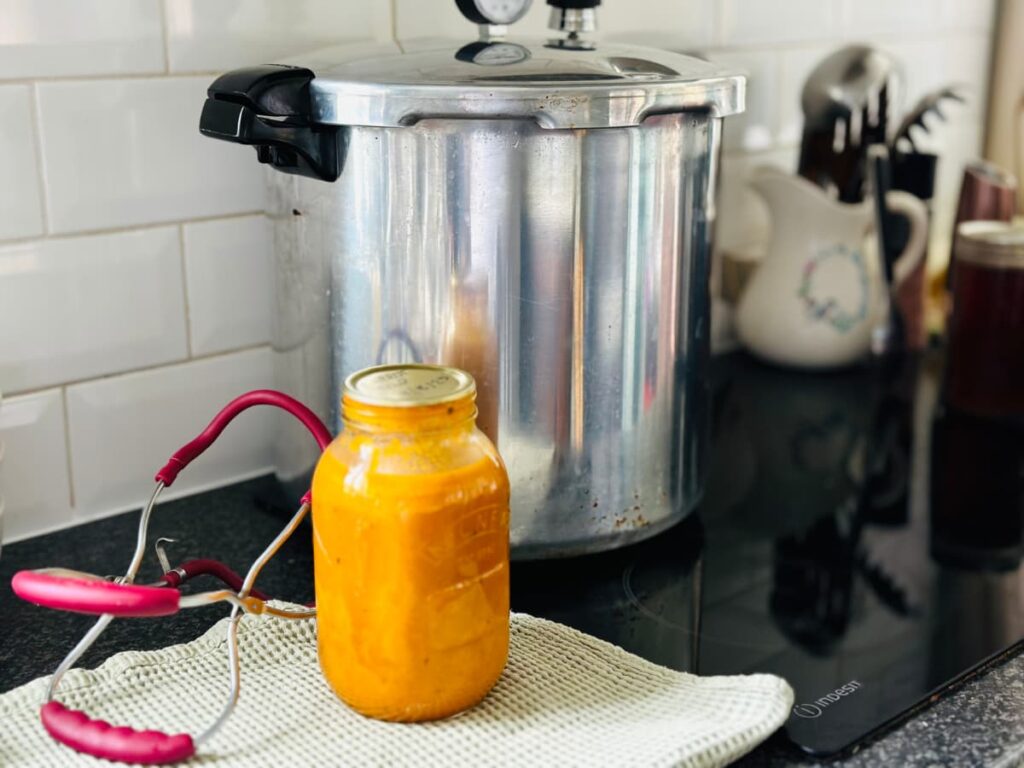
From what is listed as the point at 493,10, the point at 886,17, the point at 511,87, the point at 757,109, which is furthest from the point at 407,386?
the point at 886,17

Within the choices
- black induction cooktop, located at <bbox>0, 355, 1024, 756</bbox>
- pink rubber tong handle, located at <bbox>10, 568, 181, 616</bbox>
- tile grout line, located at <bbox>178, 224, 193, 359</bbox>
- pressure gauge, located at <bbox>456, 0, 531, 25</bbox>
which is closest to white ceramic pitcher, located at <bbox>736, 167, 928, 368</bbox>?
black induction cooktop, located at <bbox>0, 355, 1024, 756</bbox>

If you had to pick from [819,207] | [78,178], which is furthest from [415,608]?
[819,207]

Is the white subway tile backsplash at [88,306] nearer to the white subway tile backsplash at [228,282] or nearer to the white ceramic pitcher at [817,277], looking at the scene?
the white subway tile backsplash at [228,282]

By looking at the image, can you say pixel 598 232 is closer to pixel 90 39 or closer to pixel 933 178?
pixel 90 39

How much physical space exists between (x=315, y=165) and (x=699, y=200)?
0.74 feet

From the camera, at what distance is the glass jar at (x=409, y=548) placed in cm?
53

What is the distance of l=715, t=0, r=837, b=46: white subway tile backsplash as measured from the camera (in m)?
1.11

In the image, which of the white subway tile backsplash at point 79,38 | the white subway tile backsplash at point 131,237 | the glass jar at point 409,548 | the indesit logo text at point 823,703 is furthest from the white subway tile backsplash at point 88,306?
the indesit logo text at point 823,703

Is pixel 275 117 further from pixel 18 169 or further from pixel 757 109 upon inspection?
pixel 757 109

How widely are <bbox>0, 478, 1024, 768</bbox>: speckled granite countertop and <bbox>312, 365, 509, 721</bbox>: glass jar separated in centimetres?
14

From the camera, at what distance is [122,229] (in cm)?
80

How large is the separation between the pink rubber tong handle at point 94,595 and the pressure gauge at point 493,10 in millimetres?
411

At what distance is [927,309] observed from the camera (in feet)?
4.12

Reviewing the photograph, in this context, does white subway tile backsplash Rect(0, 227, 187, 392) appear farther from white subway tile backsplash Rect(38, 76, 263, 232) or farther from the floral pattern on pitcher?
the floral pattern on pitcher
